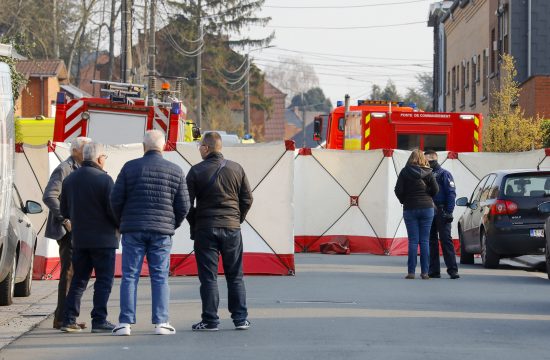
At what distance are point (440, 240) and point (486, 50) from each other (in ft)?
89.6

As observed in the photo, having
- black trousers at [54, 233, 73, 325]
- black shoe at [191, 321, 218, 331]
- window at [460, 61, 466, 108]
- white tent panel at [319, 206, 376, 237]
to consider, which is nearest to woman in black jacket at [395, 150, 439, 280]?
black shoe at [191, 321, 218, 331]

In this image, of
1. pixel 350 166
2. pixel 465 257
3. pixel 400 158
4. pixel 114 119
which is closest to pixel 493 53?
pixel 350 166

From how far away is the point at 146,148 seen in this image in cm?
1205

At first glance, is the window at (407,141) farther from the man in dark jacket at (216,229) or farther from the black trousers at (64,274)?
the black trousers at (64,274)

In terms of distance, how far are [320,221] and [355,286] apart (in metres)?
9.00

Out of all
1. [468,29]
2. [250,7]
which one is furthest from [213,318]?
[250,7]

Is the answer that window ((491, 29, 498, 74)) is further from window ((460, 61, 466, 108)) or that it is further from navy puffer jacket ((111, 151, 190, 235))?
navy puffer jacket ((111, 151, 190, 235))

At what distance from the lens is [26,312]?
14.1 metres

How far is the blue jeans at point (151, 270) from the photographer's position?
11.9 m

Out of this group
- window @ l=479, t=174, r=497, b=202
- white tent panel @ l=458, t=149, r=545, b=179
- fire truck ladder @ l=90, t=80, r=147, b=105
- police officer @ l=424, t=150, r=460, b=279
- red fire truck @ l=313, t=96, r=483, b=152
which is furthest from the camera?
red fire truck @ l=313, t=96, r=483, b=152

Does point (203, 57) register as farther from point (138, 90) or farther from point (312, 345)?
point (312, 345)

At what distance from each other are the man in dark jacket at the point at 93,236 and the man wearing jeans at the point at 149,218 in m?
0.27

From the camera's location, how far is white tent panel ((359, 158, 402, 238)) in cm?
2577

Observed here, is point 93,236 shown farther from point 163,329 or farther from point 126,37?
point 126,37
